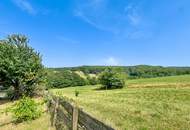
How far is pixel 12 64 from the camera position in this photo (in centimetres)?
Result: 2739

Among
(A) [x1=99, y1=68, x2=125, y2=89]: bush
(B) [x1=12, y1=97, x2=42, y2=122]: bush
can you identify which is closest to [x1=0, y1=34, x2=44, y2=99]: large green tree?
(B) [x1=12, y1=97, x2=42, y2=122]: bush

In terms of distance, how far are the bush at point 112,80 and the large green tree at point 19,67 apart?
3887cm

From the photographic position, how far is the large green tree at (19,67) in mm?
27609

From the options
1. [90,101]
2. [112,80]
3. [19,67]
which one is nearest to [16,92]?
[19,67]

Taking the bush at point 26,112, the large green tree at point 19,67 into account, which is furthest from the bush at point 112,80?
the bush at point 26,112

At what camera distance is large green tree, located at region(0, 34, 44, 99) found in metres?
27.6

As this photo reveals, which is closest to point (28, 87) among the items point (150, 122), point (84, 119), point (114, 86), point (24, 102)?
point (24, 102)

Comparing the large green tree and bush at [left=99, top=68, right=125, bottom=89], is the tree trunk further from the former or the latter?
bush at [left=99, top=68, right=125, bottom=89]

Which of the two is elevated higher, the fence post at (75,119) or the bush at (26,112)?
the fence post at (75,119)

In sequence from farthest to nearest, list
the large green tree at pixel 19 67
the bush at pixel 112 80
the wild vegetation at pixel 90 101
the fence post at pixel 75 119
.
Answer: the bush at pixel 112 80 < the large green tree at pixel 19 67 < the wild vegetation at pixel 90 101 < the fence post at pixel 75 119

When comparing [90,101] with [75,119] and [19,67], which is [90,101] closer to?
[19,67]

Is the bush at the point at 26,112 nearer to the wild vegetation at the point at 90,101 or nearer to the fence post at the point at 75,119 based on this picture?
the wild vegetation at the point at 90,101

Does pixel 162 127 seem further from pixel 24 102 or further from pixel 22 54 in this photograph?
pixel 22 54

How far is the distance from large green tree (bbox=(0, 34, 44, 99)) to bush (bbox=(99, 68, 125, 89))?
38873 millimetres
